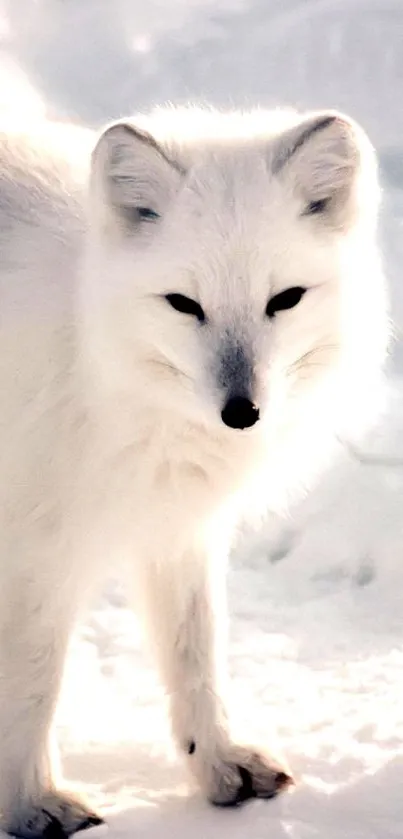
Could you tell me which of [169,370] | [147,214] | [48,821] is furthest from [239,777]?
[147,214]

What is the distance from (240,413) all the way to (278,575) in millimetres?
1669

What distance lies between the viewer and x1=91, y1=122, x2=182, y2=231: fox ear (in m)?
1.76

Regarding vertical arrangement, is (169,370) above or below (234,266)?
below

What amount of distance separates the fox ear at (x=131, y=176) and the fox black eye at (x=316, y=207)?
209 millimetres

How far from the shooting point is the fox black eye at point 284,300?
5.62 feet

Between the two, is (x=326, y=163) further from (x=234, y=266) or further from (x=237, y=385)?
(x=237, y=385)

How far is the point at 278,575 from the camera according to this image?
324 cm

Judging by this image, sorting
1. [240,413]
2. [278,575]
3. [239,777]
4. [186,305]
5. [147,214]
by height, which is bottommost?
[278,575]

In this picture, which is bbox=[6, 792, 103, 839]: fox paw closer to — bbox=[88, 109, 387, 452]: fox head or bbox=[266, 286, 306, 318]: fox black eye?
bbox=[88, 109, 387, 452]: fox head

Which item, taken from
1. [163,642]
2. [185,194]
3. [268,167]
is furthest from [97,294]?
[163,642]

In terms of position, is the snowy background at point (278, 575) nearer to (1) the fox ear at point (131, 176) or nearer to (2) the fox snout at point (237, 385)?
(2) the fox snout at point (237, 385)

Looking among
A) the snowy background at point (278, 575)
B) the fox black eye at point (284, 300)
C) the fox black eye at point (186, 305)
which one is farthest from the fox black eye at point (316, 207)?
the snowy background at point (278, 575)

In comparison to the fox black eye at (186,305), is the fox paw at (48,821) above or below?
below

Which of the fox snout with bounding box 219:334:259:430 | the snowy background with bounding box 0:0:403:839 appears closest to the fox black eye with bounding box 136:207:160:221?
the fox snout with bounding box 219:334:259:430
